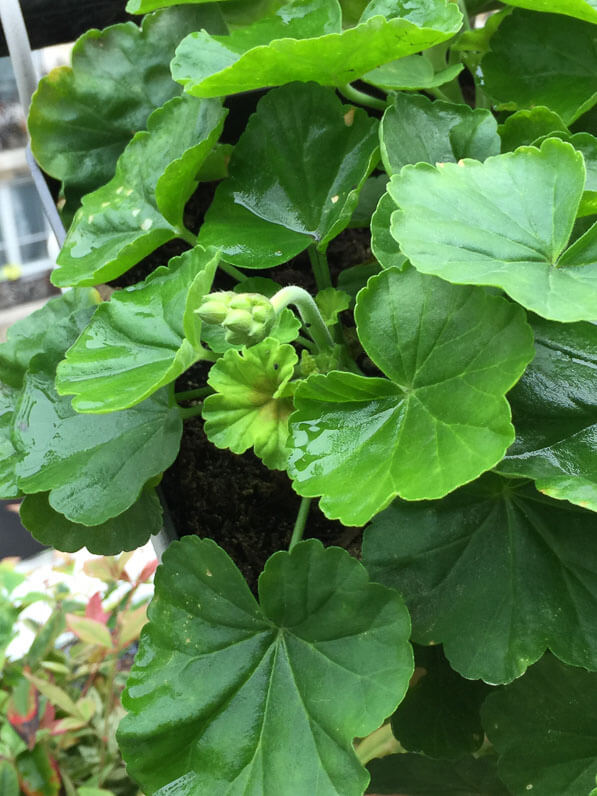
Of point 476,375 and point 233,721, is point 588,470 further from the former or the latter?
point 233,721

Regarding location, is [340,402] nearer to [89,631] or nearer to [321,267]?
[321,267]

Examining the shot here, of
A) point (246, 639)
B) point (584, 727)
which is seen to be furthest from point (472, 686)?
point (246, 639)

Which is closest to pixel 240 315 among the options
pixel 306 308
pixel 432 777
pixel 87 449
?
pixel 306 308

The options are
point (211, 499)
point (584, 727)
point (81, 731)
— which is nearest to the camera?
point (584, 727)

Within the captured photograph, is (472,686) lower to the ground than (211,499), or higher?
lower

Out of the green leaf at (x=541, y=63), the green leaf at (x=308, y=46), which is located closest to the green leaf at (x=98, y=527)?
the green leaf at (x=308, y=46)

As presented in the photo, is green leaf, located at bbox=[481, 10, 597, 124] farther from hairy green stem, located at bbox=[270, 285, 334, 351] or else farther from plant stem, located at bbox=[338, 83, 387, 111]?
hairy green stem, located at bbox=[270, 285, 334, 351]
